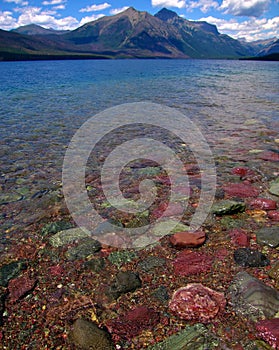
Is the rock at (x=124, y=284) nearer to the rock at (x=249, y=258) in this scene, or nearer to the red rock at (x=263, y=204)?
the rock at (x=249, y=258)

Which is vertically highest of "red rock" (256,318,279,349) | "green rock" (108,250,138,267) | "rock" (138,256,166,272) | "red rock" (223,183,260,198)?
"red rock" (256,318,279,349)

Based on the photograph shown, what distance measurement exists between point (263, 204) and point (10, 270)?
6408mm

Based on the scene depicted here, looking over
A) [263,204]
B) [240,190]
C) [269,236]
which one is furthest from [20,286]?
[240,190]

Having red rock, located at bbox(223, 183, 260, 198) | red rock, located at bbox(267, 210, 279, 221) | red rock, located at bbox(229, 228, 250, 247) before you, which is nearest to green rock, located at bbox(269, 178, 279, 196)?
red rock, located at bbox(223, 183, 260, 198)

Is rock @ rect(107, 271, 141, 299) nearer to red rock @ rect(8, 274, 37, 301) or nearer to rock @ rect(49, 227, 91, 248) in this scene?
red rock @ rect(8, 274, 37, 301)

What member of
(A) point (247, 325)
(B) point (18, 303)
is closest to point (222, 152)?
(A) point (247, 325)

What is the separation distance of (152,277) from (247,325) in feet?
5.88

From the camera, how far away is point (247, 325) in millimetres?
4289

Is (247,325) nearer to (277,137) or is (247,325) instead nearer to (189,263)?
(189,263)

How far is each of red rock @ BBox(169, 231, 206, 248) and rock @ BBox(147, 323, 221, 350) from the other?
2226 millimetres

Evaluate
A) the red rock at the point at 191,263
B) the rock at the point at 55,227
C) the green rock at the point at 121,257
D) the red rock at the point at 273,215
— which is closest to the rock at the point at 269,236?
the red rock at the point at 273,215

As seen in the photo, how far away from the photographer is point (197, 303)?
4645 millimetres

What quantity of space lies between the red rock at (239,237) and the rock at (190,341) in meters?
2.60

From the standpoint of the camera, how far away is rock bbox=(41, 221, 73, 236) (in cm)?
712
